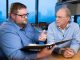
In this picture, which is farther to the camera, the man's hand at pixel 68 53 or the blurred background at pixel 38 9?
the blurred background at pixel 38 9

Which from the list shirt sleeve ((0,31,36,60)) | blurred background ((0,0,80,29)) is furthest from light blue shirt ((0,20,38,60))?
blurred background ((0,0,80,29))

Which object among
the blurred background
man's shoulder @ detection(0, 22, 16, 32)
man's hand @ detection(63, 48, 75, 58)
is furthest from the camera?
the blurred background

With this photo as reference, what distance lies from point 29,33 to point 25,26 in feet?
0.31

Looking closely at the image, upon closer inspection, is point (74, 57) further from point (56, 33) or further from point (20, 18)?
point (20, 18)

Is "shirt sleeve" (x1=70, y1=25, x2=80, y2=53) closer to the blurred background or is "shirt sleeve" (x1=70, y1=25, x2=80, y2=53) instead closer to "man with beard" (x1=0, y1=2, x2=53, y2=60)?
"man with beard" (x1=0, y1=2, x2=53, y2=60)

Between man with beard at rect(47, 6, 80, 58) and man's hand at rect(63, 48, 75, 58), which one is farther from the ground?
man with beard at rect(47, 6, 80, 58)

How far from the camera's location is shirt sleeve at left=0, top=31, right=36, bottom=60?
216 centimetres

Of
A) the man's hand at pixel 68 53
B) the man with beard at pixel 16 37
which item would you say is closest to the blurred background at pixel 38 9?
the man's hand at pixel 68 53

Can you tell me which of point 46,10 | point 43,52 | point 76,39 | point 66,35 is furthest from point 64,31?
point 46,10

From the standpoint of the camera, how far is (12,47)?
85.3 inches

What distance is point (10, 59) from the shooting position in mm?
2172

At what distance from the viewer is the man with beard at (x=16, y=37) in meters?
2.16

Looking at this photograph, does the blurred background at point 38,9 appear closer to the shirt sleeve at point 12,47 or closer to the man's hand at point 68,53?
the man's hand at point 68,53

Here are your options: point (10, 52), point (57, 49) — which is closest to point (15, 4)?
point (10, 52)
